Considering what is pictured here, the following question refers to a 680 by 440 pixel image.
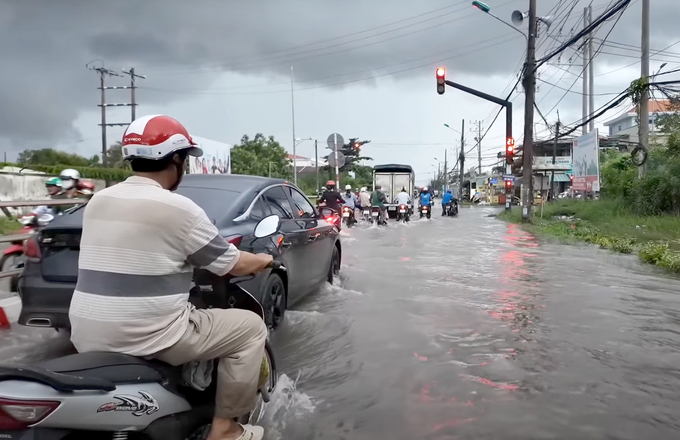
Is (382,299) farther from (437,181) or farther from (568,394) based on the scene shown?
(437,181)

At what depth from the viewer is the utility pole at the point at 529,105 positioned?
2252 cm

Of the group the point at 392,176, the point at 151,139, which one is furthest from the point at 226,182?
the point at 392,176

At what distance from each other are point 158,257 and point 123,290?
18 centimetres

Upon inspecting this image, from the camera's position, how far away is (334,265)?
847 centimetres

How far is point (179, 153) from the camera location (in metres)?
2.68

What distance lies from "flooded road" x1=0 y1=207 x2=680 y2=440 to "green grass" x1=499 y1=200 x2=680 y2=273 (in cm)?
175

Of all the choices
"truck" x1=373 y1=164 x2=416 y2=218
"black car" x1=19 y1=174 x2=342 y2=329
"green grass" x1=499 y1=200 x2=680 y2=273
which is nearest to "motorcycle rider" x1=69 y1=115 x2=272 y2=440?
"black car" x1=19 y1=174 x2=342 y2=329

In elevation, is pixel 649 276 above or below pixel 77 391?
below

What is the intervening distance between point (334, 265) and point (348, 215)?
44.6 ft

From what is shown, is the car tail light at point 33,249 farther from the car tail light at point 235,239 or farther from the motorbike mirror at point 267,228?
the motorbike mirror at point 267,228

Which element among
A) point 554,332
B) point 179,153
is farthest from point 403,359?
point 179,153

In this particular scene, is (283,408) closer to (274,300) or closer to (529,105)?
(274,300)

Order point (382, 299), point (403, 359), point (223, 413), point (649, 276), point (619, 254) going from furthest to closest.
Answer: point (619, 254), point (649, 276), point (382, 299), point (403, 359), point (223, 413)

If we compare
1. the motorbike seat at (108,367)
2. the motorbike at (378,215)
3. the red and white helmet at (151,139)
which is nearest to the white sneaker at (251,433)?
the motorbike seat at (108,367)
